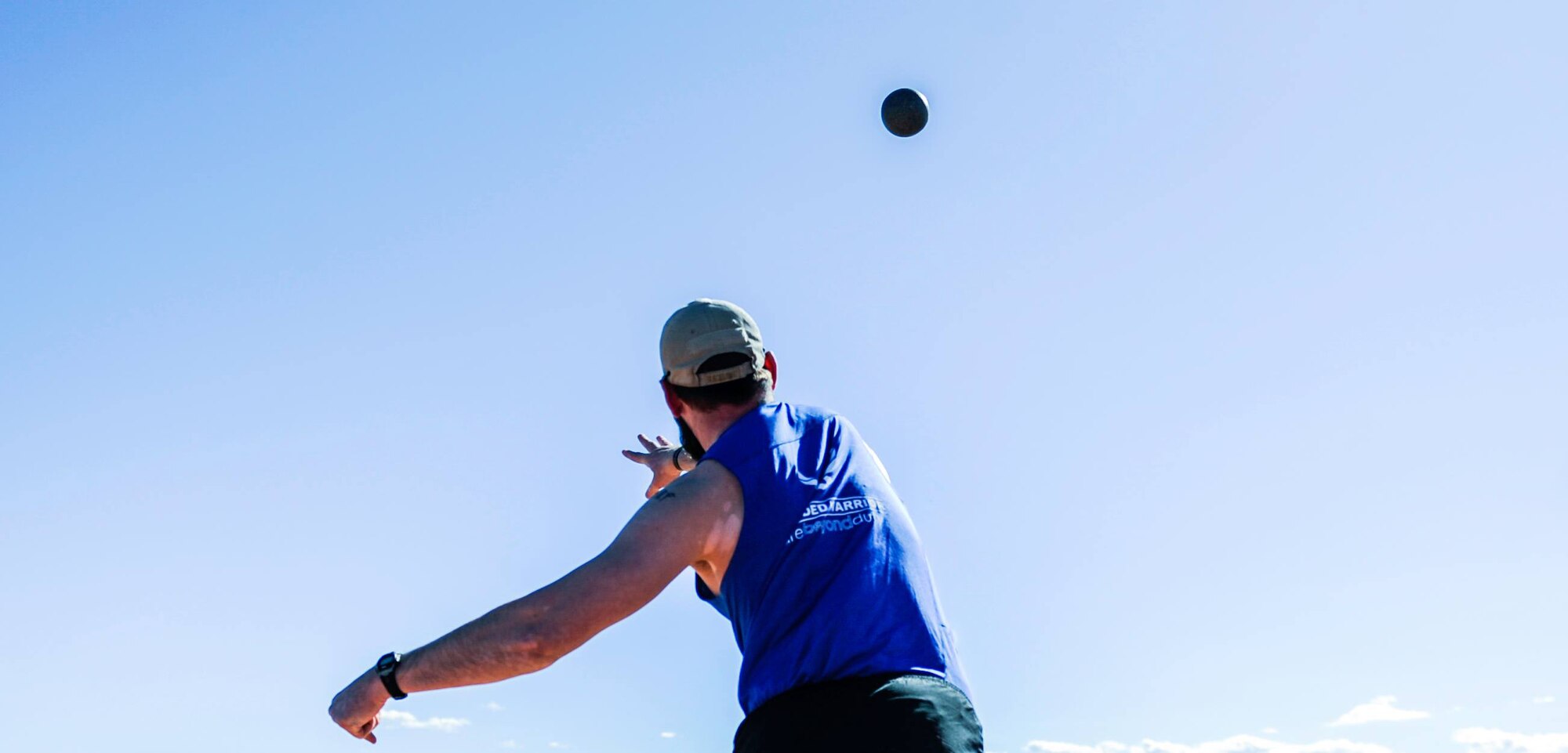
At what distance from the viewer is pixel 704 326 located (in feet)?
15.5

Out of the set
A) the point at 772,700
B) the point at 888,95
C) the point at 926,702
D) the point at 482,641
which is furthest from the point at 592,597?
the point at 888,95

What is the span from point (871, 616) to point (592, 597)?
771 mm

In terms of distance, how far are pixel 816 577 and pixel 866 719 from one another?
1.42 ft

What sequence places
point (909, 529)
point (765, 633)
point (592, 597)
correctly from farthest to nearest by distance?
point (909, 529), point (765, 633), point (592, 597)

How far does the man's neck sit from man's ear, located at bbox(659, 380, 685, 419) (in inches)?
1.8

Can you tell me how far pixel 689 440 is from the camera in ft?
16.9

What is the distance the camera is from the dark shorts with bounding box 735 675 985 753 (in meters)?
3.84

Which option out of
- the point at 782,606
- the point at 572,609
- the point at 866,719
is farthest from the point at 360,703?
the point at 866,719

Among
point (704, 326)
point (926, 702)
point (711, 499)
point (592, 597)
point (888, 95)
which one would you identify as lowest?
point (926, 702)

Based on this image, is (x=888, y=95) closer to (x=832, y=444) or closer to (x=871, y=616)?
(x=832, y=444)

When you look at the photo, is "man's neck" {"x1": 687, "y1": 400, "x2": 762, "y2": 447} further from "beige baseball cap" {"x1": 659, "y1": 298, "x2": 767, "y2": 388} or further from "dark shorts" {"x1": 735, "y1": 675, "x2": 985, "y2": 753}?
"dark shorts" {"x1": 735, "y1": 675, "x2": 985, "y2": 753}

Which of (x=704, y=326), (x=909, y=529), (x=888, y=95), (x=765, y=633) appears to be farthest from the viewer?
(x=888, y=95)

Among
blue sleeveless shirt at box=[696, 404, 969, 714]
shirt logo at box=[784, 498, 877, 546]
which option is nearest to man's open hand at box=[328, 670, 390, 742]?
blue sleeveless shirt at box=[696, 404, 969, 714]

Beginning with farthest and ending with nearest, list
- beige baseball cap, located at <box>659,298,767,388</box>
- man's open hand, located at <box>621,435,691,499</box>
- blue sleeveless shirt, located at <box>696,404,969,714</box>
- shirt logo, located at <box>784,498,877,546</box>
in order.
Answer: man's open hand, located at <box>621,435,691,499</box> < beige baseball cap, located at <box>659,298,767,388</box> < shirt logo, located at <box>784,498,877,546</box> < blue sleeveless shirt, located at <box>696,404,969,714</box>
